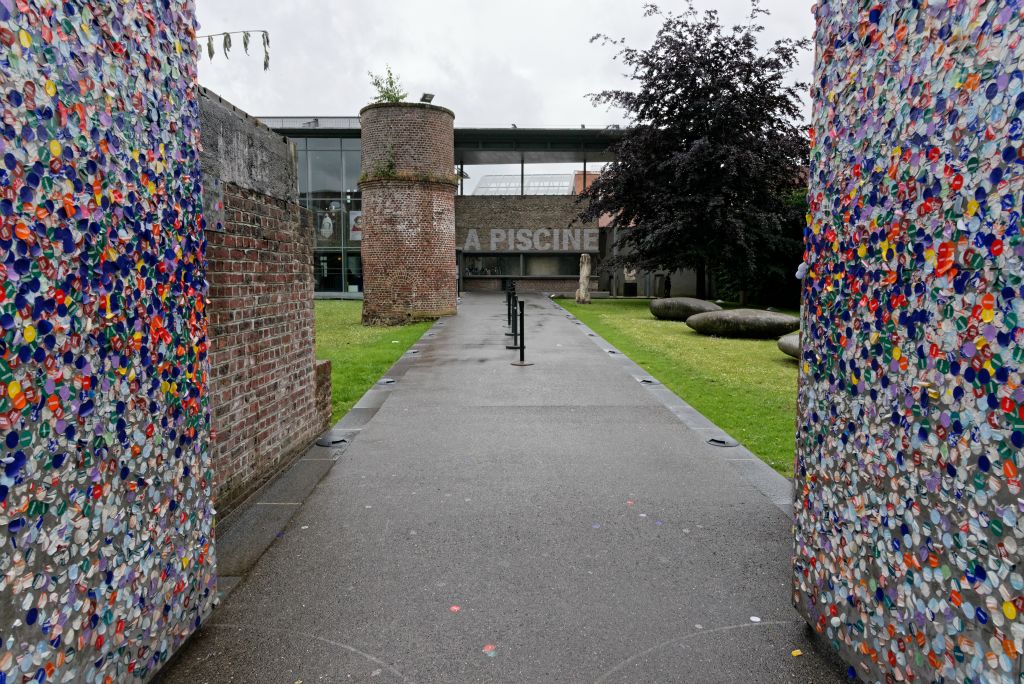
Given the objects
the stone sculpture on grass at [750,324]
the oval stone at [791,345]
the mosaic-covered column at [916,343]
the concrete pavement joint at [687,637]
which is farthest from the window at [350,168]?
the concrete pavement joint at [687,637]

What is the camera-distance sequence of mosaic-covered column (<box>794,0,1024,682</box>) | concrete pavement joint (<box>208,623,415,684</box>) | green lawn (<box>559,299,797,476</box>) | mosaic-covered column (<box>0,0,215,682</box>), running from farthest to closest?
green lawn (<box>559,299,797,476</box>), concrete pavement joint (<box>208,623,415,684</box>), mosaic-covered column (<box>0,0,215,682</box>), mosaic-covered column (<box>794,0,1024,682</box>)

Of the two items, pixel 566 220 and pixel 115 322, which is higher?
pixel 566 220

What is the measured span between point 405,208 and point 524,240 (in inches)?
734

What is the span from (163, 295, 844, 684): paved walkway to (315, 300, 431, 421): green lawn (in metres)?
2.51

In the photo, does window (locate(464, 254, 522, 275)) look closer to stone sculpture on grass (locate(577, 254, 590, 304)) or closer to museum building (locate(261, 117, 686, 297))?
museum building (locate(261, 117, 686, 297))

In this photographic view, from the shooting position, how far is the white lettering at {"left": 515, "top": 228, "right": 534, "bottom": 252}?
126 feet

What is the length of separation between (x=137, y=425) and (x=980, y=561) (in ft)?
8.96

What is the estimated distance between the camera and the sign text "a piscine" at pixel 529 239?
38531 millimetres

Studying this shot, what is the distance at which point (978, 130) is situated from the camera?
181cm

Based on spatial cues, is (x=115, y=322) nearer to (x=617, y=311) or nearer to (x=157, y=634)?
(x=157, y=634)

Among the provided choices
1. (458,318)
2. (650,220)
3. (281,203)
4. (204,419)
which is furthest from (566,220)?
(204,419)

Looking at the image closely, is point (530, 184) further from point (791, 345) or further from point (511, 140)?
point (791, 345)

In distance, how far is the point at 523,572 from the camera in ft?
11.3

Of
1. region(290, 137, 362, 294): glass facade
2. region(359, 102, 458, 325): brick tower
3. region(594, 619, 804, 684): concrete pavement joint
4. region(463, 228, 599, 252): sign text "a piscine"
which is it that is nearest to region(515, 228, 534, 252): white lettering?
region(463, 228, 599, 252): sign text "a piscine"
